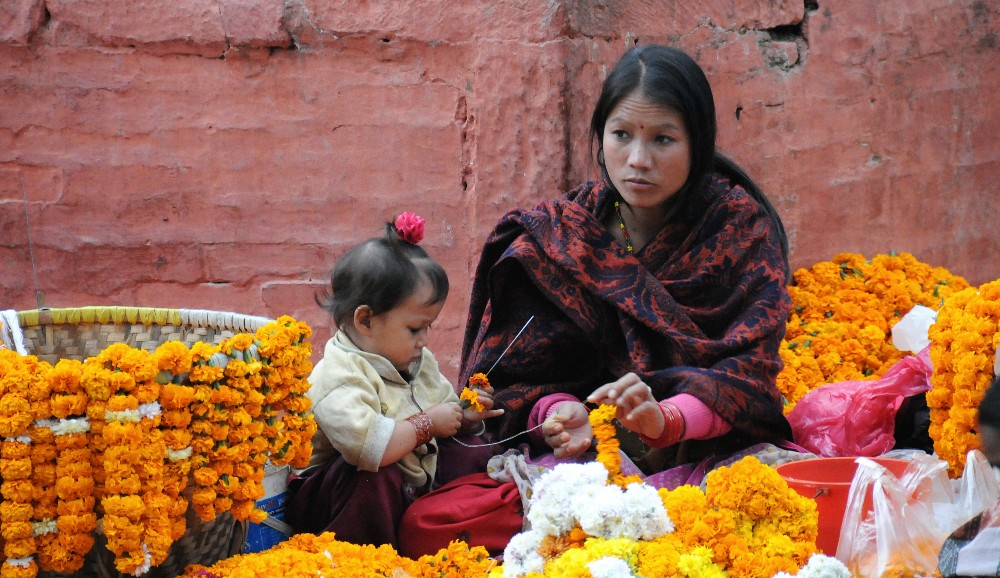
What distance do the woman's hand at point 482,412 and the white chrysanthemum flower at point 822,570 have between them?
127 cm

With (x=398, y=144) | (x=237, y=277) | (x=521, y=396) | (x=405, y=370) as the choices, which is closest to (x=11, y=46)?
(x=237, y=277)

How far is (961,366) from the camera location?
3387mm

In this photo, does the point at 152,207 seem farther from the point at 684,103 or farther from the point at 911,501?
the point at 911,501

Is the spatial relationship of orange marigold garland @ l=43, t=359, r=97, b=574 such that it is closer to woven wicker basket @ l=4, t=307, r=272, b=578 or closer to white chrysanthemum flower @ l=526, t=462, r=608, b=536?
woven wicker basket @ l=4, t=307, r=272, b=578

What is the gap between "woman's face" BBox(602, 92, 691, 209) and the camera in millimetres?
3611

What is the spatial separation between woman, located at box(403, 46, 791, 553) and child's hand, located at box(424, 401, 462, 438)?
0.21 metres

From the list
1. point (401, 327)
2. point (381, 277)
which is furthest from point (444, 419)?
point (381, 277)

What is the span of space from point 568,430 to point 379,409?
0.60 m

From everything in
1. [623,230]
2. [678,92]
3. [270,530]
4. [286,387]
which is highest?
[678,92]

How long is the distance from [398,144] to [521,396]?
1584 millimetres

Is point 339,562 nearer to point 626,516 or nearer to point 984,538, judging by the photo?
point 626,516

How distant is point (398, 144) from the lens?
16.0 ft

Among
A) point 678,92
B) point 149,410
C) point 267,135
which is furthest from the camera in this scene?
point 267,135

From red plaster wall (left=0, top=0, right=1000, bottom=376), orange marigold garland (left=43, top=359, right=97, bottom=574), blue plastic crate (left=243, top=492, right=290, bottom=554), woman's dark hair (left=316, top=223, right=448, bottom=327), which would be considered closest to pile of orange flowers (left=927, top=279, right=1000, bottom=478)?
woman's dark hair (left=316, top=223, right=448, bottom=327)
